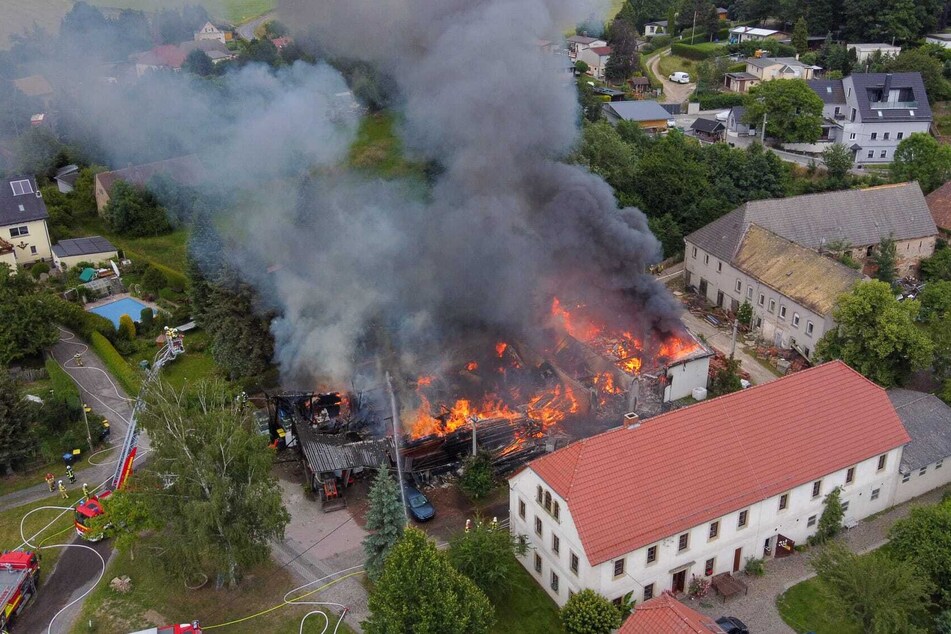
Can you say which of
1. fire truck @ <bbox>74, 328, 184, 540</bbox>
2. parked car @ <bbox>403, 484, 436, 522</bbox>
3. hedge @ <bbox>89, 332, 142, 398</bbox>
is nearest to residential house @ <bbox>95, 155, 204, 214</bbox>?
hedge @ <bbox>89, 332, 142, 398</bbox>

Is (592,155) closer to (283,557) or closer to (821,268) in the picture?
(821,268)

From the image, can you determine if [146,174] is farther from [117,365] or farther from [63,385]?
[63,385]

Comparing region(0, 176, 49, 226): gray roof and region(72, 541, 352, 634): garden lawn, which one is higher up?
region(0, 176, 49, 226): gray roof

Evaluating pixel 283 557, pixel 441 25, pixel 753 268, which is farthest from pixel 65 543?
pixel 753 268

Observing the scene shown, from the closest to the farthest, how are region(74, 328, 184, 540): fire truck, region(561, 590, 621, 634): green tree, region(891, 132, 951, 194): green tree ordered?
region(561, 590, 621, 634): green tree → region(74, 328, 184, 540): fire truck → region(891, 132, 951, 194): green tree

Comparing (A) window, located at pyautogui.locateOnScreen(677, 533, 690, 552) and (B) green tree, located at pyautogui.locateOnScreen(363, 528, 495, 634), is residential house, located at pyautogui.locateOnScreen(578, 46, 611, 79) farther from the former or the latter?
(B) green tree, located at pyautogui.locateOnScreen(363, 528, 495, 634)

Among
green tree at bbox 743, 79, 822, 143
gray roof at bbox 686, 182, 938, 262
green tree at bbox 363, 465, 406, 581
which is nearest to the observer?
green tree at bbox 363, 465, 406, 581

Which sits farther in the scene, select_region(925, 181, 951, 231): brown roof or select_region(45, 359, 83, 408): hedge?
select_region(925, 181, 951, 231): brown roof
